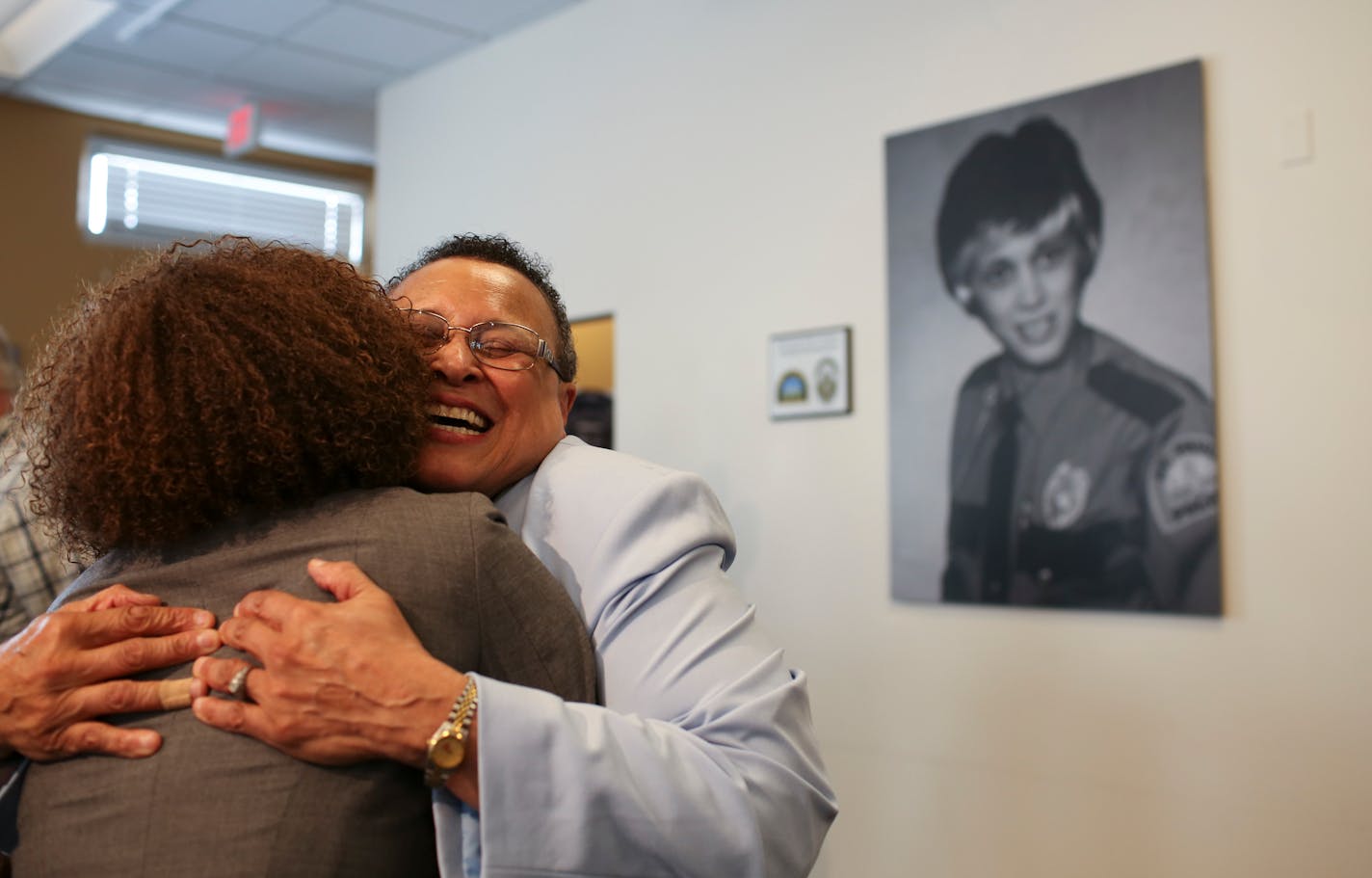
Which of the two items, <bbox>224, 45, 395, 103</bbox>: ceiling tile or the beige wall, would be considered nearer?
<bbox>224, 45, 395, 103</bbox>: ceiling tile

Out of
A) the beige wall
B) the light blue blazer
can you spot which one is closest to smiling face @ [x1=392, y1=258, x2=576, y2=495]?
the light blue blazer

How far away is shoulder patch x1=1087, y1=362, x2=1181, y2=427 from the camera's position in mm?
3086

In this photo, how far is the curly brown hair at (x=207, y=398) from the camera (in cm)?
112

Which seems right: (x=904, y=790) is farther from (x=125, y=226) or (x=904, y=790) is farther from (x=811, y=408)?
(x=125, y=226)

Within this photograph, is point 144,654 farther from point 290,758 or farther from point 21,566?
point 21,566

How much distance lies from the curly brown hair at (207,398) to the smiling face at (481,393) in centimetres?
30

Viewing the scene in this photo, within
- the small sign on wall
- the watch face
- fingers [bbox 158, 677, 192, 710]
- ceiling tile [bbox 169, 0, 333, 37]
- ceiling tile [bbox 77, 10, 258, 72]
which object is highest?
ceiling tile [bbox 77, 10, 258, 72]

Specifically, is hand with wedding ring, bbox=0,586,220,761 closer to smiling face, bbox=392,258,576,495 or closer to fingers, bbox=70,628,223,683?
fingers, bbox=70,628,223,683

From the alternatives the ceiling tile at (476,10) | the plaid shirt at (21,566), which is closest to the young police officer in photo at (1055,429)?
the ceiling tile at (476,10)

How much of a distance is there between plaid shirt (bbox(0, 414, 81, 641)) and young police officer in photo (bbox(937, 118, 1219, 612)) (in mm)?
2335

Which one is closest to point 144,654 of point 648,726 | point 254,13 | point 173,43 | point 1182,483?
point 648,726

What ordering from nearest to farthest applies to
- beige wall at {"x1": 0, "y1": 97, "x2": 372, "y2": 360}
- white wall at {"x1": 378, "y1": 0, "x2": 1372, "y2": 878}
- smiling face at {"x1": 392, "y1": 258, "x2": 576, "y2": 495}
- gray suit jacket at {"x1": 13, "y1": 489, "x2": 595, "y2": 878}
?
gray suit jacket at {"x1": 13, "y1": 489, "x2": 595, "y2": 878} < smiling face at {"x1": 392, "y1": 258, "x2": 576, "y2": 495} < white wall at {"x1": 378, "y1": 0, "x2": 1372, "y2": 878} < beige wall at {"x1": 0, "y1": 97, "x2": 372, "y2": 360}

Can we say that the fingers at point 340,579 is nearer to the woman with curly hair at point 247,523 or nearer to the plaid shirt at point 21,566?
the woman with curly hair at point 247,523

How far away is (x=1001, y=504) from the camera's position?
11.2 ft
